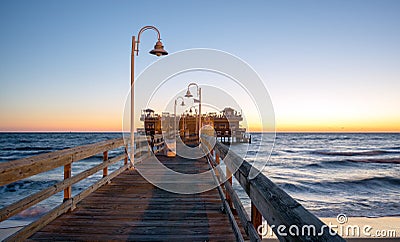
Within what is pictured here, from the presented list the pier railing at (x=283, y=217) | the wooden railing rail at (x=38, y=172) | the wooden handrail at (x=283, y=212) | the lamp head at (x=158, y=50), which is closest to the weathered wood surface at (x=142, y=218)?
the wooden railing rail at (x=38, y=172)

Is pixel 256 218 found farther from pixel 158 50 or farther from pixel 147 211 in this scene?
pixel 158 50

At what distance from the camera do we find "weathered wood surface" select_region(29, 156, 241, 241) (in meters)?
2.84

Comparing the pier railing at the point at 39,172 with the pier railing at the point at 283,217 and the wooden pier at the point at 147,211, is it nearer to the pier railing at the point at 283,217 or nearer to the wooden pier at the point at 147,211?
the wooden pier at the point at 147,211

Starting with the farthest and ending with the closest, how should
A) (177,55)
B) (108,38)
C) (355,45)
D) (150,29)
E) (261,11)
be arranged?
(355,45) < (108,38) < (261,11) < (177,55) < (150,29)

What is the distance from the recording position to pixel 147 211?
3.74 metres

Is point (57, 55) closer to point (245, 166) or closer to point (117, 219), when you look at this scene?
point (117, 219)

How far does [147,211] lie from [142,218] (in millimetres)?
303

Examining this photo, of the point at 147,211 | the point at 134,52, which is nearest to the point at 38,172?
the point at 147,211

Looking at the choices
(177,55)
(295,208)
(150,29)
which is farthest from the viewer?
(177,55)

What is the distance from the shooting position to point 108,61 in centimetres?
1462

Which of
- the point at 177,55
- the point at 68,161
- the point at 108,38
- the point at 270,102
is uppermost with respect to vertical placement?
the point at 108,38

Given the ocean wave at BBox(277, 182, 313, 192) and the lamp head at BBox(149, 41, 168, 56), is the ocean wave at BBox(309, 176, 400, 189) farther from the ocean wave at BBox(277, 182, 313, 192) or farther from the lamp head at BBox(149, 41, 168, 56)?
the lamp head at BBox(149, 41, 168, 56)

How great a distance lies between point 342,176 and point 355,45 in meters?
9.49

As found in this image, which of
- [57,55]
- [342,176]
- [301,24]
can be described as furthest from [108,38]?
[342,176]
